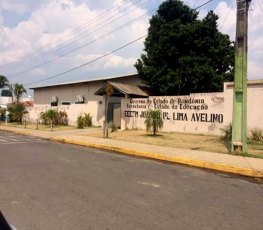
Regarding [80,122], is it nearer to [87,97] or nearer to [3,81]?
[87,97]

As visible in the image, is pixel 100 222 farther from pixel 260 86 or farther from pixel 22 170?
pixel 260 86

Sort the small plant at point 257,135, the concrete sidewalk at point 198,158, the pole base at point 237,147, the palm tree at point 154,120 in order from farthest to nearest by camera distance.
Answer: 1. the palm tree at point 154,120
2. the small plant at point 257,135
3. the pole base at point 237,147
4. the concrete sidewalk at point 198,158

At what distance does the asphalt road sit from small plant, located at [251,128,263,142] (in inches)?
299

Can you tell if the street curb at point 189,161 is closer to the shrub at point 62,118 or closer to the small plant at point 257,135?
the small plant at point 257,135

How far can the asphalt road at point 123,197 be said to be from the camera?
17.5 feet

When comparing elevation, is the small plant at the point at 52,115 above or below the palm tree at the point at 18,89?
A: below

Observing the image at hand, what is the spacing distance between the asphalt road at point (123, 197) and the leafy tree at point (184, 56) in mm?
16143

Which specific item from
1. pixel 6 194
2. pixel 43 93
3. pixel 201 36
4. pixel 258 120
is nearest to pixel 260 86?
pixel 258 120

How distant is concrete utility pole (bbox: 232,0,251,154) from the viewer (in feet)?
41.9

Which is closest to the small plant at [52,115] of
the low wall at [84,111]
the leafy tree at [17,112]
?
the low wall at [84,111]

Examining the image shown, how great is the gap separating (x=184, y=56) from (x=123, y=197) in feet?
69.6

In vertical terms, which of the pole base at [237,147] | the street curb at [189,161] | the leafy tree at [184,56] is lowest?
the street curb at [189,161]

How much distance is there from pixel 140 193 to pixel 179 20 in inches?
876

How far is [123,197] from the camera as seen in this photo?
6777 millimetres
